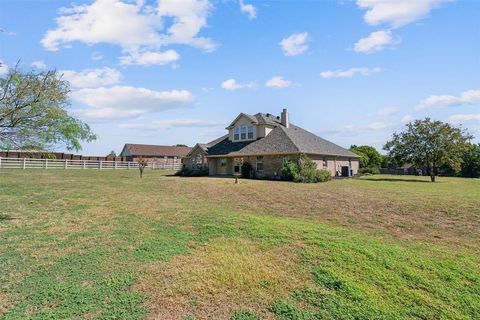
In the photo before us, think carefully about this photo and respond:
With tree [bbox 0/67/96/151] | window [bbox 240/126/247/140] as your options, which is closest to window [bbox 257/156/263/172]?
window [bbox 240/126/247/140]

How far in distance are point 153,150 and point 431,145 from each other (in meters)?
54.7

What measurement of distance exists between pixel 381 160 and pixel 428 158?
24.1 metres

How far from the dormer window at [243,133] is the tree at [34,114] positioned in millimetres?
Answer: 21539

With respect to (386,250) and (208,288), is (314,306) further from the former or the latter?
(386,250)

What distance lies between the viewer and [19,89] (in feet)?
27.9

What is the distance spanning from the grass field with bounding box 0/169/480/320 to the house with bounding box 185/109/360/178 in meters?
14.6

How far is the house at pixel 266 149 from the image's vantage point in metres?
26.0

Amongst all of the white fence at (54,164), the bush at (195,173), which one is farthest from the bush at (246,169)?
the white fence at (54,164)

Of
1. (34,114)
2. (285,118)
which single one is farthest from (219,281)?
(285,118)

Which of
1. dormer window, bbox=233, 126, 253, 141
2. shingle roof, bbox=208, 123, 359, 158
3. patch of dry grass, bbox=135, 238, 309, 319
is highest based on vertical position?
dormer window, bbox=233, 126, 253, 141

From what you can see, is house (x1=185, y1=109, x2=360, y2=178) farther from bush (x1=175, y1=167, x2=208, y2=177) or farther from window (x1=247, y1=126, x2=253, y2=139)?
bush (x1=175, y1=167, x2=208, y2=177)

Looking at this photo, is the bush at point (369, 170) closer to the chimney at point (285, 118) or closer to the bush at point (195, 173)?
the chimney at point (285, 118)

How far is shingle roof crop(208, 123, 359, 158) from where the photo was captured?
25.7 meters

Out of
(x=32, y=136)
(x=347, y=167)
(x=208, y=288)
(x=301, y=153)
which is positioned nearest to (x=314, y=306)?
(x=208, y=288)
